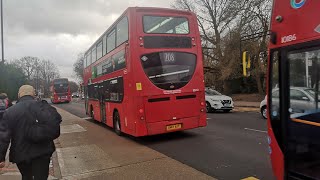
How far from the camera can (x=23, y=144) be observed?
4.20 m

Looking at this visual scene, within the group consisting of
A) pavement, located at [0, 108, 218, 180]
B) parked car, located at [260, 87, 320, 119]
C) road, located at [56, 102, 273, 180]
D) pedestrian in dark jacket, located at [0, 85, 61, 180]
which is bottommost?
pavement, located at [0, 108, 218, 180]

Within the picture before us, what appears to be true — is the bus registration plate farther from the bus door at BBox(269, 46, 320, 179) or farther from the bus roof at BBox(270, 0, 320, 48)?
the bus roof at BBox(270, 0, 320, 48)

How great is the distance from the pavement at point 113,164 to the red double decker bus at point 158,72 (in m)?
0.96

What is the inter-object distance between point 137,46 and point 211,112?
12.1 meters

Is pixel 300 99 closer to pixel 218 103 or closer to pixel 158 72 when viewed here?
pixel 158 72

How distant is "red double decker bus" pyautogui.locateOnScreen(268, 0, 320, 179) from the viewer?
153 inches

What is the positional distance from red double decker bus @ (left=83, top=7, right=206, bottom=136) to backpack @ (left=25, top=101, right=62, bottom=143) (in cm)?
569

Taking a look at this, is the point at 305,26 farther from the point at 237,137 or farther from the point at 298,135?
the point at 237,137

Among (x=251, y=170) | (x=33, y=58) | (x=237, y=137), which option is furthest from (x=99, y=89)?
(x=33, y=58)

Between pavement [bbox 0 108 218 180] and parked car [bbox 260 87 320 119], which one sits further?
pavement [bbox 0 108 218 180]

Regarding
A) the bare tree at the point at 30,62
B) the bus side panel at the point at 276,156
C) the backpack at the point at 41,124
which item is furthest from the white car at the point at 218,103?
the bare tree at the point at 30,62

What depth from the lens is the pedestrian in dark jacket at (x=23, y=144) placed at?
4152 millimetres

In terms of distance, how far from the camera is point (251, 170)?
6.52 m

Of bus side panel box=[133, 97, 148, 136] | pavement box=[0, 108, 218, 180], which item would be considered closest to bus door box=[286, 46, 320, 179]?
pavement box=[0, 108, 218, 180]
